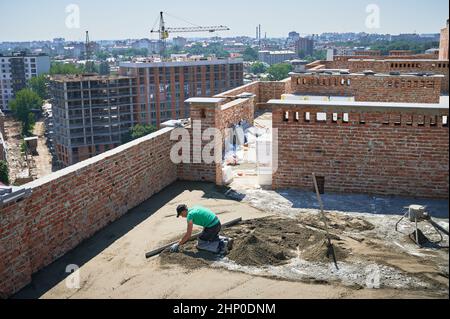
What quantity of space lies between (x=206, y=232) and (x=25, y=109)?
119m

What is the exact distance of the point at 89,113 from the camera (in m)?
86.6

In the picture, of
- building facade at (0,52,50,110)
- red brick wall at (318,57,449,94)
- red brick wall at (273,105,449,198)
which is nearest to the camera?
red brick wall at (273,105,449,198)

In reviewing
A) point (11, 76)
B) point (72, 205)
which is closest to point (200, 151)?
point (72, 205)

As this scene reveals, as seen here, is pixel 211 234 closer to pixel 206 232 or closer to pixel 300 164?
pixel 206 232

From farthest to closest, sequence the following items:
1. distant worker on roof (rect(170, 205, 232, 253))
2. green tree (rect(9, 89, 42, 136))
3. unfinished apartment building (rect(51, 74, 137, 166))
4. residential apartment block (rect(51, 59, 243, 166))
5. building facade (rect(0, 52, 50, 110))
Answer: building facade (rect(0, 52, 50, 110)) → green tree (rect(9, 89, 42, 136)) → residential apartment block (rect(51, 59, 243, 166)) → unfinished apartment building (rect(51, 74, 137, 166)) → distant worker on roof (rect(170, 205, 232, 253))

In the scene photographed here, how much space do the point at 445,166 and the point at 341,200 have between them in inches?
78.9

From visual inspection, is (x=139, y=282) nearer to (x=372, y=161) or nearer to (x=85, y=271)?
(x=85, y=271)

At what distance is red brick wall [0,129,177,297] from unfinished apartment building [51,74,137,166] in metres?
77.9

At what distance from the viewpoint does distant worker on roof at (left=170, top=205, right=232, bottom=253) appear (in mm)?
7645

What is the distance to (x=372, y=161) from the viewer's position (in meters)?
9.95

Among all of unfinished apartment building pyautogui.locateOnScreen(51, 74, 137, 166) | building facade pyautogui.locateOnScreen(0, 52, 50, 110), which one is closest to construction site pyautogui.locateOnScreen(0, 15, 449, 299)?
unfinished apartment building pyautogui.locateOnScreen(51, 74, 137, 166)

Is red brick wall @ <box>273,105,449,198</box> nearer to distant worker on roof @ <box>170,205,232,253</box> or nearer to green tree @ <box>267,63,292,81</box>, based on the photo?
distant worker on roof @ <box>170,205,232,253</box>

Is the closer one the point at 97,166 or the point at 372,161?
the point at 97,166

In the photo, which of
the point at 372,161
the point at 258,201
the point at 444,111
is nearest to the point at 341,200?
the point at 372,161
